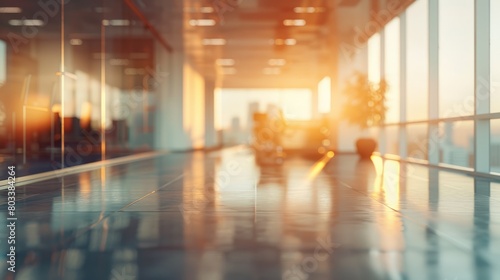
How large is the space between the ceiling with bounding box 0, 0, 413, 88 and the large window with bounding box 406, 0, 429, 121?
57cm

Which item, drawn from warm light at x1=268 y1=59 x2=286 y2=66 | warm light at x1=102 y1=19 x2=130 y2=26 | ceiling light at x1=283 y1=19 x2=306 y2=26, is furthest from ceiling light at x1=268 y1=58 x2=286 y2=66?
warm light at x1=102 y1=19 x2=130 y2=26

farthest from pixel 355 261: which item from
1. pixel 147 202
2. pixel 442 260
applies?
pixel 147 202

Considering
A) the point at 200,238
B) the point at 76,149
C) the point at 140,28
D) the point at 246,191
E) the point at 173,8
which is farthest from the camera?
the point at 140,28

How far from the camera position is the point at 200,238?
2.77 meters

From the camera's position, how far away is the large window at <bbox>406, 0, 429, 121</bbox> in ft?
32.9

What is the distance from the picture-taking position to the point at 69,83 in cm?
868

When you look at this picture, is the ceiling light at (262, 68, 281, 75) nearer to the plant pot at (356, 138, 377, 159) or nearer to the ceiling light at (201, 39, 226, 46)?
the ceiling light at (201, 39, 226, 46)

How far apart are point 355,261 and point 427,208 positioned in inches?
76.1

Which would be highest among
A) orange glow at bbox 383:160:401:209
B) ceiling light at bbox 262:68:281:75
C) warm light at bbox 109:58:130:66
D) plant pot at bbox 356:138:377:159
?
ceiling light at bbox 262:68:281:75

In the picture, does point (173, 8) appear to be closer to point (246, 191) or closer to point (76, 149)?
point (76, 149)

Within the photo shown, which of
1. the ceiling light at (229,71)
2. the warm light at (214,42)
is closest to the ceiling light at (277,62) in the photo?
the ceiling light at (229,71)

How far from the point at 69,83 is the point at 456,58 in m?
6.91

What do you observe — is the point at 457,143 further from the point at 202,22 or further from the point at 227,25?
the point at 202,22

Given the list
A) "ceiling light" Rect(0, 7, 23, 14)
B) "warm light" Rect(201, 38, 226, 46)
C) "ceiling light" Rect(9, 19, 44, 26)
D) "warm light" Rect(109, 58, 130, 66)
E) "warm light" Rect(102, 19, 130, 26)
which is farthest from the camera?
"warm light" Rect(201, 38, 226, 46)
